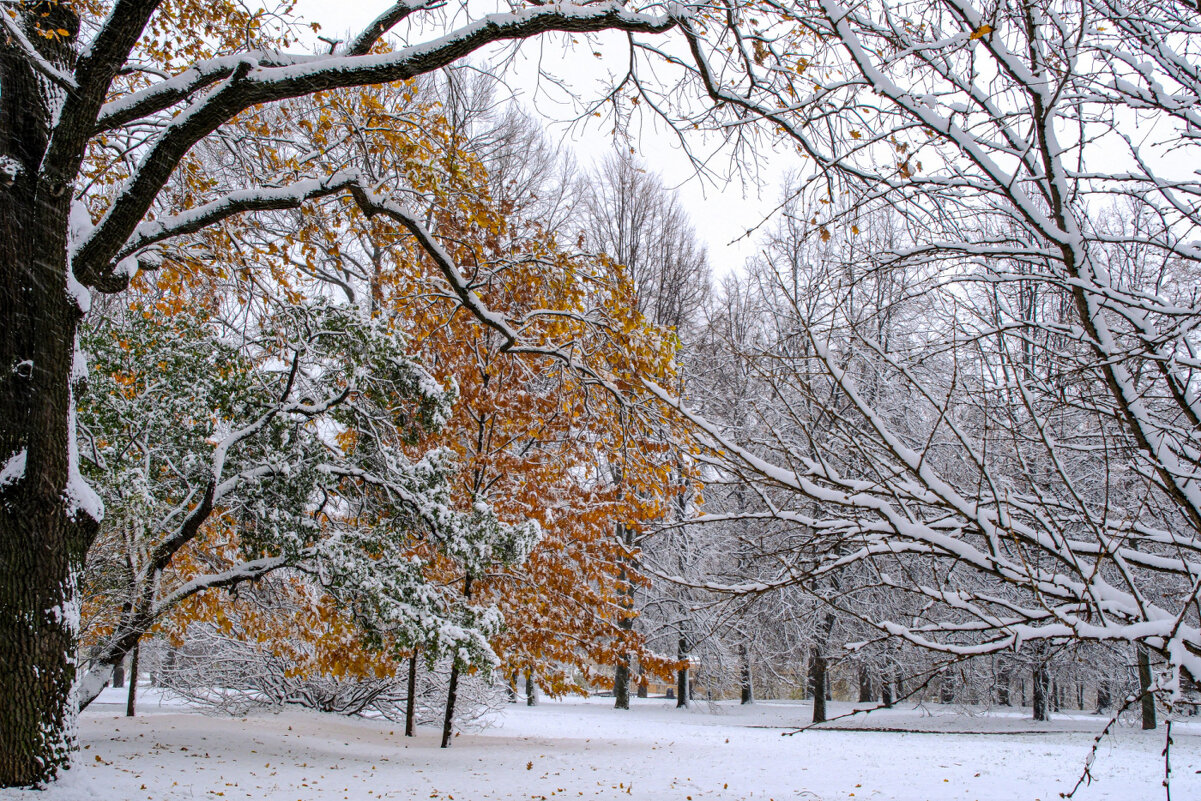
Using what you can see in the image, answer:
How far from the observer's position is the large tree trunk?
4.23m

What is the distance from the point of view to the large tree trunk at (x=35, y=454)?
423 centimetres

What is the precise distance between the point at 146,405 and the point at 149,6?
4.83 meters

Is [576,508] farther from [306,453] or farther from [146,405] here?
[146,405]

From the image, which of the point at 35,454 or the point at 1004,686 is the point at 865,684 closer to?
the point at 1004,686

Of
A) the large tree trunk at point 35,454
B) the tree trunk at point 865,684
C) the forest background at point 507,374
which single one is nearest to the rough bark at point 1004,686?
the forest background at point 507,374

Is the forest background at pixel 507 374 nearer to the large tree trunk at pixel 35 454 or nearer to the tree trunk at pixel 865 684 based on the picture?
the large tree trunk at pixel 35 454

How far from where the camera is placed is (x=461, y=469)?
32.6 ft

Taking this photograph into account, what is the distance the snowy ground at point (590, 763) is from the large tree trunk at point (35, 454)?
433 mm

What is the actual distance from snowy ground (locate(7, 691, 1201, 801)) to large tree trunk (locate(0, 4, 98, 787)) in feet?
1.42

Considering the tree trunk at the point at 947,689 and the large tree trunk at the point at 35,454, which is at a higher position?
the large tree trunk at the point at 35,454

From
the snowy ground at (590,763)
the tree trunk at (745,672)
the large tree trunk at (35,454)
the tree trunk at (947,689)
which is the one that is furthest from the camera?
the tree trunk at (745,672)

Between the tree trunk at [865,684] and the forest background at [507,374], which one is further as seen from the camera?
the tree trunk at [865,684]

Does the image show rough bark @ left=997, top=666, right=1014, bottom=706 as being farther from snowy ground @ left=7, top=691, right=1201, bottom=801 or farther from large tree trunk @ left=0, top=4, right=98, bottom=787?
large tree trunk @ left=0, top=4, right=98, bottom=787

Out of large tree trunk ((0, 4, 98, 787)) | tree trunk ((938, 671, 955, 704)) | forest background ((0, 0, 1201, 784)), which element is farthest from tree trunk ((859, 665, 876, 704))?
large tree trunk ((0, 4, 98, 787))
